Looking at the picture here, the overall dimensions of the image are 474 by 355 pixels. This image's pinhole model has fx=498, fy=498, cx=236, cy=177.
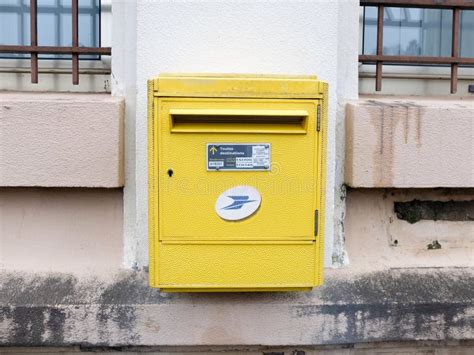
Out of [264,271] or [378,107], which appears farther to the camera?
[378,107]

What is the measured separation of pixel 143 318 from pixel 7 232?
83cm

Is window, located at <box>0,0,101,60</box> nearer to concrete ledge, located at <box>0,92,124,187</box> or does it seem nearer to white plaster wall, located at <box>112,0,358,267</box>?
white plaster wall, located at <box>112,0,358,267</box>

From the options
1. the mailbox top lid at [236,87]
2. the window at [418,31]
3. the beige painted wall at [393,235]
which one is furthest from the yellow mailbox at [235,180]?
the window at [418,31]

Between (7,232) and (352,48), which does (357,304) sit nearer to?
(352,48)

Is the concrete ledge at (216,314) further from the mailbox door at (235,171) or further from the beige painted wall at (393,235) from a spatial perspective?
the mailbox door at (235,171)

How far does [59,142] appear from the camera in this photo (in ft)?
7.69

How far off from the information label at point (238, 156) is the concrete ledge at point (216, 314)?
2.30 ft

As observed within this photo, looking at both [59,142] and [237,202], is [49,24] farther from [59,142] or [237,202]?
[237,202]

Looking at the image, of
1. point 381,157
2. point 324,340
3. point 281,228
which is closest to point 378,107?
point 381,157

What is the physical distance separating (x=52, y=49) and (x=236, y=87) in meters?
1.12

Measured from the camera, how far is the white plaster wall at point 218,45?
2385 mm

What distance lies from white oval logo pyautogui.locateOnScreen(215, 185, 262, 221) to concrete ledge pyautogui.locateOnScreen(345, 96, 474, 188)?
2.08 ft

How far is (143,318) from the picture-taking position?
2.33 m

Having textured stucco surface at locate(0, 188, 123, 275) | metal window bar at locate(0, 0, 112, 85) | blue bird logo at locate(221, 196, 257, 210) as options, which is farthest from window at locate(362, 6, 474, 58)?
textured stucco surface at locate(0, 188, 123, 275)
